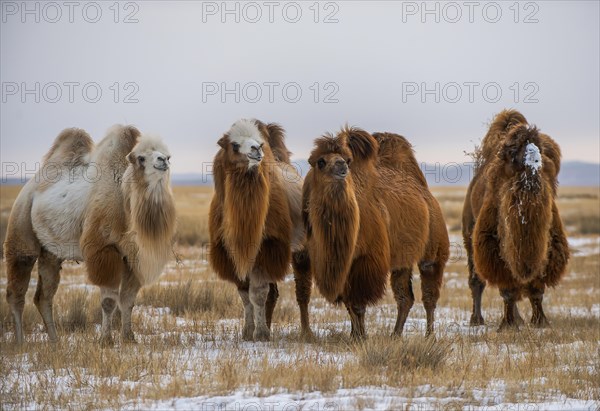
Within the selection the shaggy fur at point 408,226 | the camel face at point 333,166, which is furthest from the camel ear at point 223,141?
the shaggy fur at point 408,226

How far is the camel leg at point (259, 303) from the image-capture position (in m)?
9.73

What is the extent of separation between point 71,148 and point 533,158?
5638 mm

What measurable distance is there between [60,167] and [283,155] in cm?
296

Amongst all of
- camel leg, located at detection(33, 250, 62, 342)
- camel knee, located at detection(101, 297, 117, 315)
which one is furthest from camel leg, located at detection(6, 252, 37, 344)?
camel knee, located at detection(101, 297, 117, 315)

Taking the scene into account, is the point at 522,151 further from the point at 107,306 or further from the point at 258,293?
the point at 107,306

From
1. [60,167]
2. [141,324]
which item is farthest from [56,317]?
[60,167]

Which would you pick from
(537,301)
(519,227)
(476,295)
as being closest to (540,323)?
(537,301)

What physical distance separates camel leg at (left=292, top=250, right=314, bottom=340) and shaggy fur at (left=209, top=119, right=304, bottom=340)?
0.19m

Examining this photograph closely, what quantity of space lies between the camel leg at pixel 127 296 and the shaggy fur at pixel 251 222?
104 centimetres

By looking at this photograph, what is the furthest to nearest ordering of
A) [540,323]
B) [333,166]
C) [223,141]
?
[540,323], [223,141], [333,166]

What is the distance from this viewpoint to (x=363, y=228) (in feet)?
31.2

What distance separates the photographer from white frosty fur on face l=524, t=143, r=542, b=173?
10.4m

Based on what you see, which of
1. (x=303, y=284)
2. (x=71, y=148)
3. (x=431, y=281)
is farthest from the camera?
(x=431, y=281)

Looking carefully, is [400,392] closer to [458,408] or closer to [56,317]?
[458,408]
